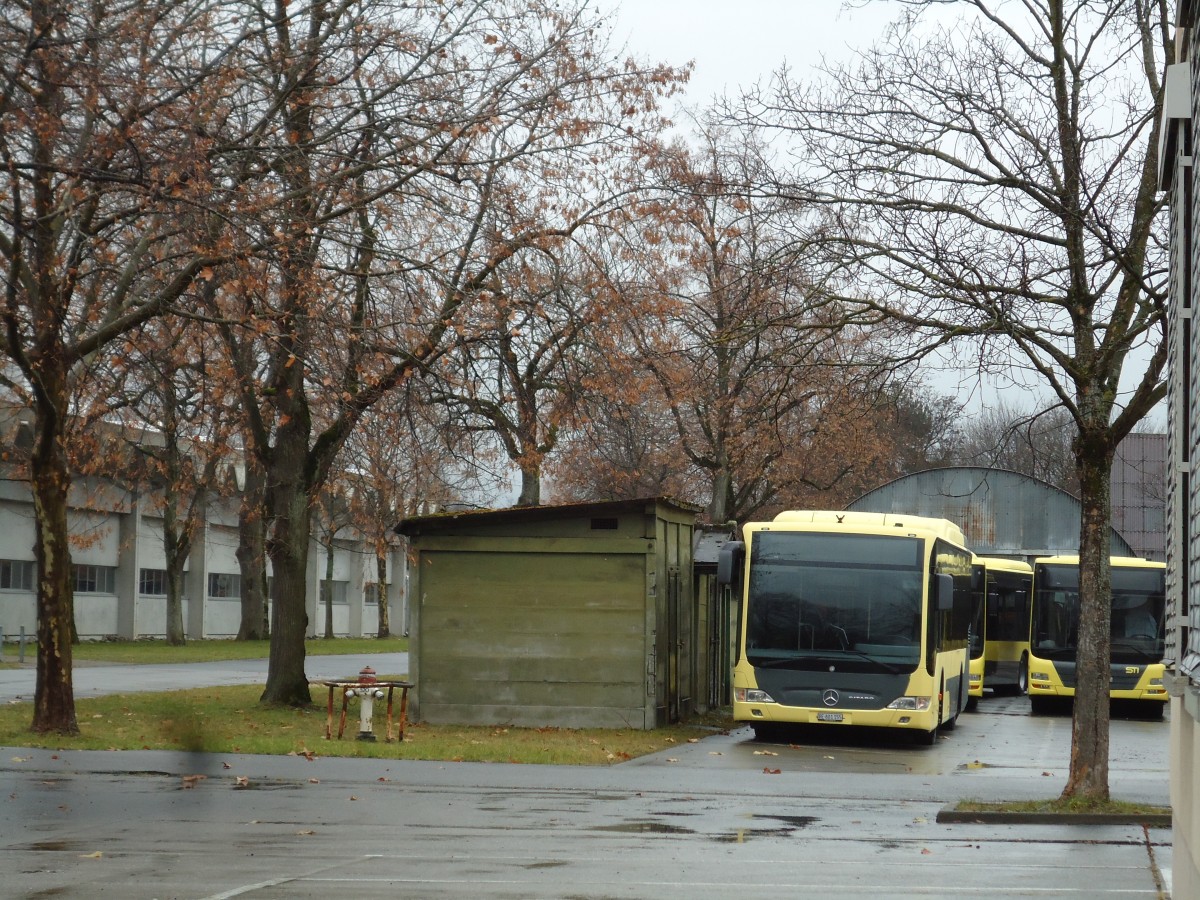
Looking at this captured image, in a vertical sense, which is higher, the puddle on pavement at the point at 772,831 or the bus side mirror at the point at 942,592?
the bus side mirror at the point at 942,592

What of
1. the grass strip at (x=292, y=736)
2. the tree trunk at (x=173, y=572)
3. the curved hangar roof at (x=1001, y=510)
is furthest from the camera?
the curved hangar roof at (x=1001, y=510)

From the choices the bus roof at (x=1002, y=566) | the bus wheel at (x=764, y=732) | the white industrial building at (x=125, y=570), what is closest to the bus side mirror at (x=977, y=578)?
the bus roof at (x=1002, y=566)

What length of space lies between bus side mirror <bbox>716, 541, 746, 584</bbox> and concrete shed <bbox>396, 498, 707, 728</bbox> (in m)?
1.14

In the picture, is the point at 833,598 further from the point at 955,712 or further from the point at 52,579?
the point at 52,579

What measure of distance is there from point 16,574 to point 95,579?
529cm

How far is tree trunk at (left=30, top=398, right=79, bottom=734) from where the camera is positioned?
19031 millimetres

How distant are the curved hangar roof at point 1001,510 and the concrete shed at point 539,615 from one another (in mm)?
31667

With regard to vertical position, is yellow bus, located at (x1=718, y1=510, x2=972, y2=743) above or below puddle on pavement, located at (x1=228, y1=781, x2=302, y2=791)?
above

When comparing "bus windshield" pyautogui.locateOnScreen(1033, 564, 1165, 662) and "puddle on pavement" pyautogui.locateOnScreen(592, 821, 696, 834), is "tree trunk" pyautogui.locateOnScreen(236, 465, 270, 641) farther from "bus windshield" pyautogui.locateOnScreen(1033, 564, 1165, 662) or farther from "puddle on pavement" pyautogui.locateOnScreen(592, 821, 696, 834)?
"puddle on pavement" pyautogui.locateOnScreen(592, 821, 696, 834)

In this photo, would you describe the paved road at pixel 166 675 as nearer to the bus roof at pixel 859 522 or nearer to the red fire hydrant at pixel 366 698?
the red fire hydrant at pixel 366 698

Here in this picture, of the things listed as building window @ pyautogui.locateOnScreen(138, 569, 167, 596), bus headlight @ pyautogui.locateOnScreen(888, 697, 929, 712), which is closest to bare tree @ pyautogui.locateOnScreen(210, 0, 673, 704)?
bus headlight @ pyautogui.locateOnScreen(888, 697, 929, 712)

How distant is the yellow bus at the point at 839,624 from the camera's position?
2192 cm

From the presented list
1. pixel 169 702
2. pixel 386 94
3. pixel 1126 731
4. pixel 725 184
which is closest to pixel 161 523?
pixel 169 702

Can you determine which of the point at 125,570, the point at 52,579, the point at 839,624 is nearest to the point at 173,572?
the point at 125,570
